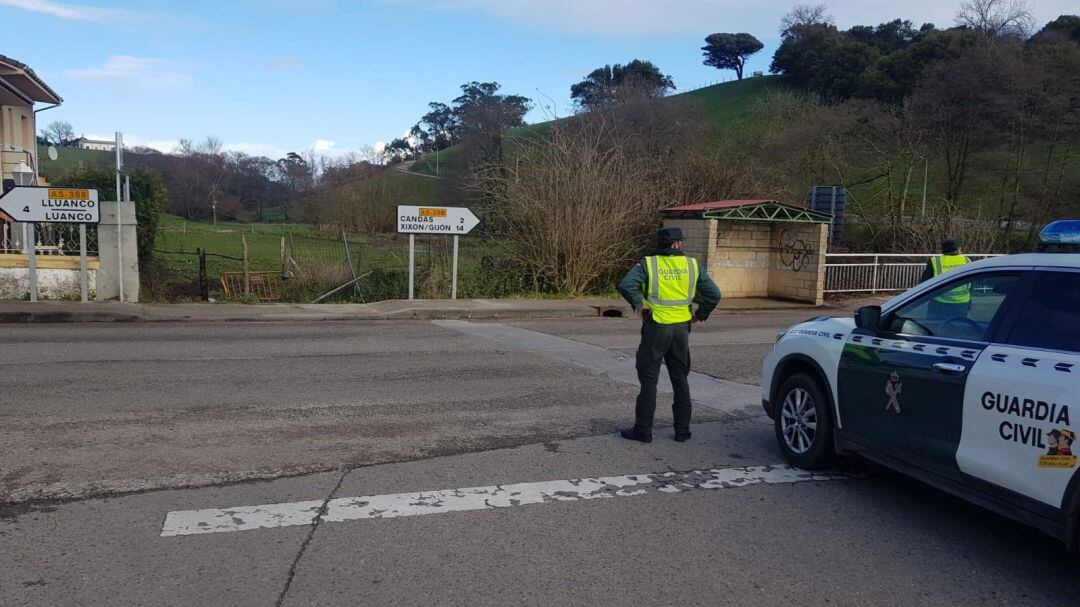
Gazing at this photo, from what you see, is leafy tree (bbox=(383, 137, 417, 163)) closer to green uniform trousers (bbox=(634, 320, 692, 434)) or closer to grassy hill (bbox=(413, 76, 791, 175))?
grassy hill (bbox=(413, 76, 791, 175))

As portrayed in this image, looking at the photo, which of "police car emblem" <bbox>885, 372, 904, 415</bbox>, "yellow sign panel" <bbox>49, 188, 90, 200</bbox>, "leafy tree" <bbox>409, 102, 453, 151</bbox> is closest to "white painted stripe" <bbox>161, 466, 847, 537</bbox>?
"police car emblem" <bbox>885, 372, 904, 415</bbox>

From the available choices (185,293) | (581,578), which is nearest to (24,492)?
(581,578)

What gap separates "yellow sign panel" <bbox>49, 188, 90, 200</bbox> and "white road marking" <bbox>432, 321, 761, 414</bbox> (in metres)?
6.85

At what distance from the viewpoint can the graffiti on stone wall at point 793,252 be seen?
1959 centimetres

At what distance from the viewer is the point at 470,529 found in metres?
4.46

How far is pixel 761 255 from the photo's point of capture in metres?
20.4

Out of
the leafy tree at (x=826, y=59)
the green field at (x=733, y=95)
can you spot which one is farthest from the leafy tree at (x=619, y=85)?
the leafy tree at (x=826, y=59)

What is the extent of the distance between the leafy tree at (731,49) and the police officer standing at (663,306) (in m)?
114

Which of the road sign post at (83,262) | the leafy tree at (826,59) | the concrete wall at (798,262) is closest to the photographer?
the road sign post at (83,262)

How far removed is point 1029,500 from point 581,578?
2235 mm

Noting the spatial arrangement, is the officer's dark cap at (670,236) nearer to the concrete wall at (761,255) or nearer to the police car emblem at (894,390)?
the police car emblem at (894,390)

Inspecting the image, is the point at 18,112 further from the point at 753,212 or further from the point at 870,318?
the point at 870,318

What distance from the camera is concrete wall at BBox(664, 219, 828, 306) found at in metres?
19.0

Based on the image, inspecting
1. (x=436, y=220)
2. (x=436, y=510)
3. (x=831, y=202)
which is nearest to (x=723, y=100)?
(x=831, y=202)
